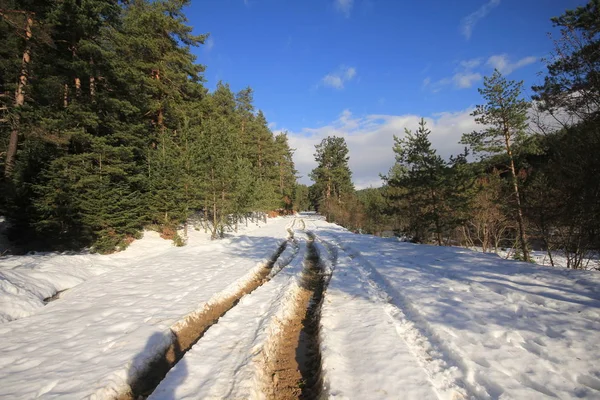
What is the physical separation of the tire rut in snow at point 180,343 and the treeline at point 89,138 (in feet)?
30.5

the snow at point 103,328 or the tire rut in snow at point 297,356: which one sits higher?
the snow at point 103,328

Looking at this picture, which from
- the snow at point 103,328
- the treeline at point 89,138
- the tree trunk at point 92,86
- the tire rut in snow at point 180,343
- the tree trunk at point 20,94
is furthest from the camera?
the tree trunk at point 92,86

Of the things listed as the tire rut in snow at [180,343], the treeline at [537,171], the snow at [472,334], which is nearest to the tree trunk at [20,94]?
the tire rut in snow at [180,343]

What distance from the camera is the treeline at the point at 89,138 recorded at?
12.0 m

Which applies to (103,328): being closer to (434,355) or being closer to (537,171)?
(434,355)

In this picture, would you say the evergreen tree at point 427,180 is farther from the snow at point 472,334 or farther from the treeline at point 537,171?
the snow at point 472,334

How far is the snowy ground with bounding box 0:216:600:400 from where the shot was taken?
3.43m

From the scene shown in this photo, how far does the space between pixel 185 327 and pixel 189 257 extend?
7033 millimetres

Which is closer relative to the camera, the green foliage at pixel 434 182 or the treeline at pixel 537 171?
the treeline at pixel 537 171

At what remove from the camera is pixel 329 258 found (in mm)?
12438

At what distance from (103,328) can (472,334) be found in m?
7.26

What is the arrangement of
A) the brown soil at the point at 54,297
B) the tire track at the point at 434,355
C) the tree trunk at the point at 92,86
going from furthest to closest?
1. the tree trunk at the point at 92,86
2. the brown soil at the point at 54,297
3. the tire track at the point at 434,355

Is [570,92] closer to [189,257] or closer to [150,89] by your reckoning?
[189,257]

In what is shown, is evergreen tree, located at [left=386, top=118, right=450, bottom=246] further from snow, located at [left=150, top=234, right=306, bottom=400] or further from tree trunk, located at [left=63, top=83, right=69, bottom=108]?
tree trunk, located at [left=63, top=83, right=69, bottom=108]
